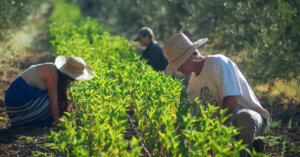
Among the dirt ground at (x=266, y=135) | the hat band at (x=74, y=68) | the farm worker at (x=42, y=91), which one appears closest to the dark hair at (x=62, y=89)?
the farm worker at (x=42, y=91)

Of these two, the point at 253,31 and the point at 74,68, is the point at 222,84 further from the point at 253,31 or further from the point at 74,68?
the point at 253,31

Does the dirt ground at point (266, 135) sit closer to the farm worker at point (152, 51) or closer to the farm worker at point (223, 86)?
the farm worker at point (223, 86)

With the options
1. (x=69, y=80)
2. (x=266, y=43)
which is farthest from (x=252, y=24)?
(x=69, y=80)

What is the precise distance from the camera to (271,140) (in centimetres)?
449

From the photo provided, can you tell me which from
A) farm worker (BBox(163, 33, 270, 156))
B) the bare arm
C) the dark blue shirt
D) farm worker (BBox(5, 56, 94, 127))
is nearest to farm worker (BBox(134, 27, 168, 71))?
the dark blue shirt

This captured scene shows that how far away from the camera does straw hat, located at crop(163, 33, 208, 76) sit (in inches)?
150

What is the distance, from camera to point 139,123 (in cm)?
359

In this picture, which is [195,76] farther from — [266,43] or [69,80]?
[266,43]

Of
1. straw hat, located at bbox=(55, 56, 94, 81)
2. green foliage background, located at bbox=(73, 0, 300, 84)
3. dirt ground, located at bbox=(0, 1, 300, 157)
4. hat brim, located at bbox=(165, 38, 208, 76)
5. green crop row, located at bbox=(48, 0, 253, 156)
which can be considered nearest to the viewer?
green crop row, located at bbox=(48, 0, 253, 156)

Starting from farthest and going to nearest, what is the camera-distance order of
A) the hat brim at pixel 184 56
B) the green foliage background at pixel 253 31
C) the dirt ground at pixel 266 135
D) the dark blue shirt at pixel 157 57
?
the dark blue shirt at pixel 157 57 < the green foliage background at pixel 253 31 < the dirt ground at pixel 266 135 < the hat brim at pixel 184 56

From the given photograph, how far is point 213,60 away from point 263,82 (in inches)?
140

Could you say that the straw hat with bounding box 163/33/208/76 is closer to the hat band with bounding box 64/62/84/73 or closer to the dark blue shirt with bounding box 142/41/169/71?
the hat band with bounding box 64/62/84/73

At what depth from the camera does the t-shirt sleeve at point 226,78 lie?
11.5ft

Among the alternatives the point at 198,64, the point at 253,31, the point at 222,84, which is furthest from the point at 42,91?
the point at 253,31
